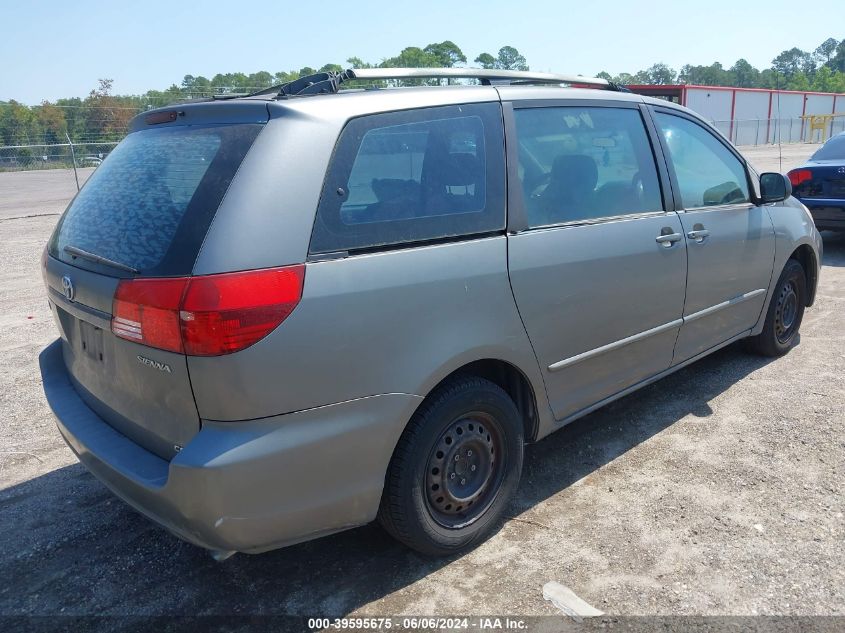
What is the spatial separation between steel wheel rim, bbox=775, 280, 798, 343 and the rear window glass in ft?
14.8

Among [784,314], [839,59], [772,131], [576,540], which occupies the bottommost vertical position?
[576,540]

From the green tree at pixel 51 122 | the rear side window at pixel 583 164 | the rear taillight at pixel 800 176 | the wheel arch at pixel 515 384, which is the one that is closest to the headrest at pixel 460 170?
the rear side window at pixel 583 164

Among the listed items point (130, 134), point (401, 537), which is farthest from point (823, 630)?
point (130, 134)

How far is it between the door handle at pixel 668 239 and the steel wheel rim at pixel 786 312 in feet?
5.52

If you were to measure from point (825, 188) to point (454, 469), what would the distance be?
299 inches

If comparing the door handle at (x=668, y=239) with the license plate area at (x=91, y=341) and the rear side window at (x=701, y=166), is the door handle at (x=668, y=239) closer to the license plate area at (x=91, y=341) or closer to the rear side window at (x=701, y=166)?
the rear side window at (x=701, y=166)

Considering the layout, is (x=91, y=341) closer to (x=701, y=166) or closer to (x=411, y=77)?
(x=411, y=77)

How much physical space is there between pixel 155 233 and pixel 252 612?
57.9 inches

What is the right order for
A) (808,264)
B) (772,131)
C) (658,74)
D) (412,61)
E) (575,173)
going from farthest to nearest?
(658,74) < (772,131) < (412,61) < (808,264) < (575,173)

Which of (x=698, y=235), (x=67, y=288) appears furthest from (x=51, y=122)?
(x=698, y=235)

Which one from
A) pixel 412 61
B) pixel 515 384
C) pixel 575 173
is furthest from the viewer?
pixel 412 61

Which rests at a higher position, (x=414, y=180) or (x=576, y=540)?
(x=414, y=180)

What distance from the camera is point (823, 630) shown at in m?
2.41

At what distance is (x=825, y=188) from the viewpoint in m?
8.31
